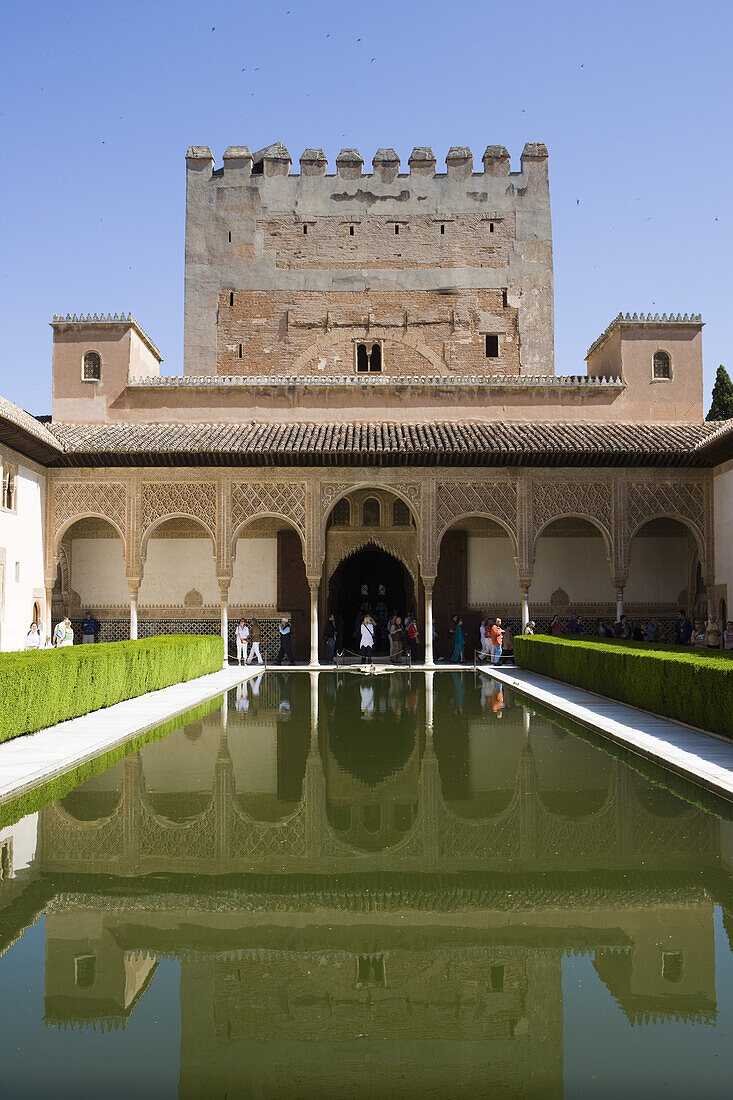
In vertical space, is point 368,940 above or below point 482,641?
below

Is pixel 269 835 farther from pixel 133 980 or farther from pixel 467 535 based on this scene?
pixel 467 535

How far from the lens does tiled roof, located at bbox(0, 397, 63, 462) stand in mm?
14906

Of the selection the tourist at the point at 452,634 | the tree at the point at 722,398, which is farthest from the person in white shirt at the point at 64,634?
the tree at the point at 722,398

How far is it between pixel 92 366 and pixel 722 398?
62.1 feet

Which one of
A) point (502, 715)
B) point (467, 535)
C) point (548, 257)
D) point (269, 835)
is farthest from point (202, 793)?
point (548, 257)

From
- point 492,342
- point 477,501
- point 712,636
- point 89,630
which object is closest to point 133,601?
point 89,630

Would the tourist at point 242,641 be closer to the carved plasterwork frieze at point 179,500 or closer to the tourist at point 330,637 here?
the tourist at point 330,637

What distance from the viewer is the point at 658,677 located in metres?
9.43

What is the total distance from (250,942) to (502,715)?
269 inches

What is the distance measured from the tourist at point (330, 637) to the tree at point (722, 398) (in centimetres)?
1552

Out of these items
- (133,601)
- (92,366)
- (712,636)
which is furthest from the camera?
(92,366)

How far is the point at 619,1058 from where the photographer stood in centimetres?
271

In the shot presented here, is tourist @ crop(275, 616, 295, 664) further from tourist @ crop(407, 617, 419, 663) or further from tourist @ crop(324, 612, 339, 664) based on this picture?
tourist @ crop(407, 617, 419, 663)

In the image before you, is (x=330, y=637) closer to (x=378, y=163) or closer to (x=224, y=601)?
(x=224, y=601)
